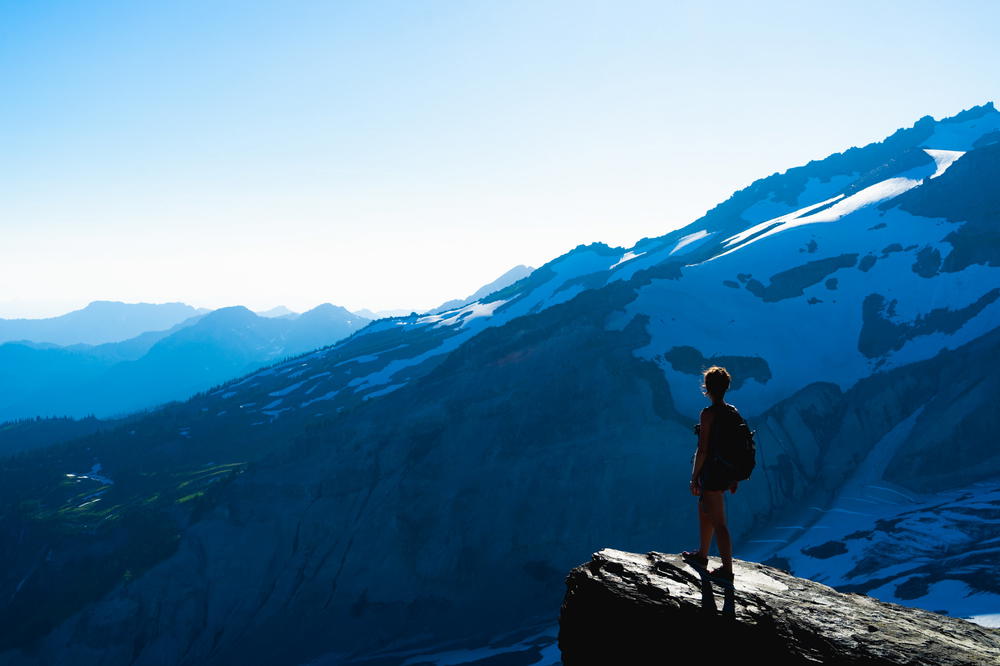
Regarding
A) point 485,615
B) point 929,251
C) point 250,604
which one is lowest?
point 485,615

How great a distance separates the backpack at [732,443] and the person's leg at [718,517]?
0.49 m

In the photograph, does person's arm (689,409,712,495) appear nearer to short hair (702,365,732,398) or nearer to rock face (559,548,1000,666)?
short hair (702,365,732,398)

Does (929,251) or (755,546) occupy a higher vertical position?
(929,251)

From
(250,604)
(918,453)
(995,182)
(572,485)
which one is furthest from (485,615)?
(995,182)

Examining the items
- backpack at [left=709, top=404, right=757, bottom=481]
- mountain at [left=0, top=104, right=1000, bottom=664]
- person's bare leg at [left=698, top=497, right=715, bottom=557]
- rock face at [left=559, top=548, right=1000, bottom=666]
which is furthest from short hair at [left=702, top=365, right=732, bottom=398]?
mountain at [left=0, top=104, right=1000, bottom=664]

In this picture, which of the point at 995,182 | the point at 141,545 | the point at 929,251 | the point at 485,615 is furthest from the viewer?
the point at 995,182

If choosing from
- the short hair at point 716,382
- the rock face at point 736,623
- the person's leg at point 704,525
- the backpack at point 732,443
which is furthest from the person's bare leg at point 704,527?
the short hair at point 716,382

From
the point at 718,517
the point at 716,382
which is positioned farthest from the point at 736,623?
the point at 716,382

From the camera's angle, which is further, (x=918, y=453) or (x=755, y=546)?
(x=918, y=453)

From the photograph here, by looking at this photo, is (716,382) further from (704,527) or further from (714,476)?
(704,527)

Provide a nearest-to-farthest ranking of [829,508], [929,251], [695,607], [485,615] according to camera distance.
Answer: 1. [695,607]
2. [485,615]
3. [829,508]
4. [929,251]

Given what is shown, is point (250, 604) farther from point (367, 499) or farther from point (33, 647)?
point (33, 647)

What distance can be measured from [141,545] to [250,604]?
29221 mm

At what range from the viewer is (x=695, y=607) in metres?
9.32
